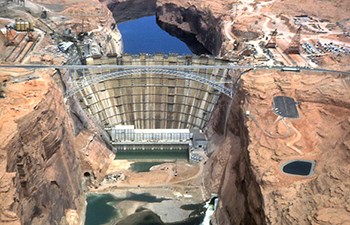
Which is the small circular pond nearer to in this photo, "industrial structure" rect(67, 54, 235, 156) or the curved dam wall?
"industrial structure" rect(67, 54, 235, 156)

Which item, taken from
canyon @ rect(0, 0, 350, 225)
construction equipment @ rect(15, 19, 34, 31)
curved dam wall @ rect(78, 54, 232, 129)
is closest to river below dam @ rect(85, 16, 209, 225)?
canyon @ rect(0, 0, 350, 225)

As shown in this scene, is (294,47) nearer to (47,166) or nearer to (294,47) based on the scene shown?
(294,47)

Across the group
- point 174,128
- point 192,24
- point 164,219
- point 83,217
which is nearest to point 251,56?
point 174,128

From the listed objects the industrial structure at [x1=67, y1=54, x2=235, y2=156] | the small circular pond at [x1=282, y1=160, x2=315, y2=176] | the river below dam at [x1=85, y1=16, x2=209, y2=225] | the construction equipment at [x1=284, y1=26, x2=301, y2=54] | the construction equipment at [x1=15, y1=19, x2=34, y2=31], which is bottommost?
the river below dam at [x1=85, y1=16, x2=209, y2=225]

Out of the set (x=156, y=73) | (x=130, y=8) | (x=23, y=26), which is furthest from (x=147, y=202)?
(x=130, y=8)

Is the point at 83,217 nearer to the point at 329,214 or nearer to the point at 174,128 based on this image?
the point at 174,128

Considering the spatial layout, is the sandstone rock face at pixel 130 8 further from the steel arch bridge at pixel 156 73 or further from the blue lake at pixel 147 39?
the steel arch bridge at pixel 156 73

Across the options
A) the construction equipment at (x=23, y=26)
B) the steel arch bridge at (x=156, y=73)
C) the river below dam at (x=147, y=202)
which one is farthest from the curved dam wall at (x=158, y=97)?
the construction equipment at (x=23, y=26)
